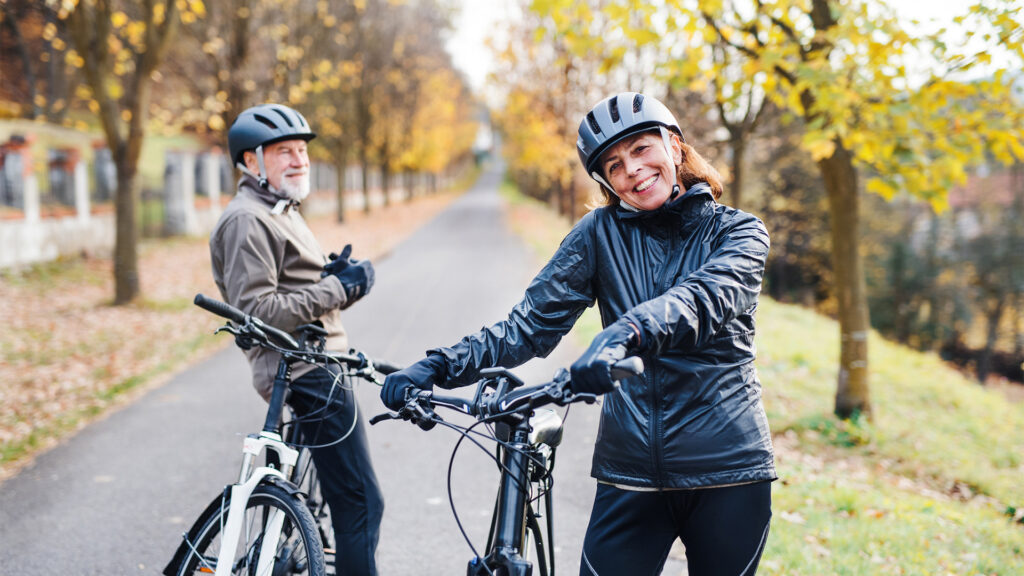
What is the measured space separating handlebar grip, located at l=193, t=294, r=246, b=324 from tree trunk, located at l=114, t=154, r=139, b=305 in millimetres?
10435

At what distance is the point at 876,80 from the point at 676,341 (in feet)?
17.0

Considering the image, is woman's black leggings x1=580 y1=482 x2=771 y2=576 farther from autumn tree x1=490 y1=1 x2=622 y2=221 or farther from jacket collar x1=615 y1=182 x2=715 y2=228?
autumn tree x1=490 y1=1 x2=622 y2=221

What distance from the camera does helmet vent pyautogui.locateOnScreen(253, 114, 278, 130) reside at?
3213mm

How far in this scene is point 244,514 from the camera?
8.85 ft

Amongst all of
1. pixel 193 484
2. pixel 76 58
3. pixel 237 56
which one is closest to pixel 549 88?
pixel 237 56

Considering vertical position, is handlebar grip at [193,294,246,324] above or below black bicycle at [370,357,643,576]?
above

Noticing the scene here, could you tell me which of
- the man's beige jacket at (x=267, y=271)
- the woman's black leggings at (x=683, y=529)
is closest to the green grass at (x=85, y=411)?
the man's beige jacket at (x=267, y=271)

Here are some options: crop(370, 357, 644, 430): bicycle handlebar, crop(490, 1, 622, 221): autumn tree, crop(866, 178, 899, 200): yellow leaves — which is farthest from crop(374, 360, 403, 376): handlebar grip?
crop(490, 1, 622, 221): autumn tree

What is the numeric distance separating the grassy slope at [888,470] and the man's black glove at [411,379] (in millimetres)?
2671

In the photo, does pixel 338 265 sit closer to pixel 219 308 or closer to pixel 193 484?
pixel 219 308

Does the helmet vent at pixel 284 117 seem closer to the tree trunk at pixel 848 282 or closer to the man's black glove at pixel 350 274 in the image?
the man's black glove at pixel 350 274

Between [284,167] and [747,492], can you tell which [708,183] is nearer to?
[747,492]

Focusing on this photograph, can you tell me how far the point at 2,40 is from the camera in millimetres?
25422

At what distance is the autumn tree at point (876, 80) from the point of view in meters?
5.76
